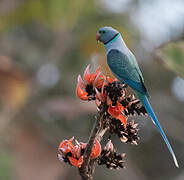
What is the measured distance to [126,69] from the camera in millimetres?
2615

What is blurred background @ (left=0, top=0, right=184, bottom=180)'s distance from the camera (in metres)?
6.12

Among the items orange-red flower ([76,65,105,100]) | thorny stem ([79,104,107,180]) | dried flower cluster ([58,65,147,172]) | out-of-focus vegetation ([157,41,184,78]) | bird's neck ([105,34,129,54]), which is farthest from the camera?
bird's neck ([105,34,129,54])

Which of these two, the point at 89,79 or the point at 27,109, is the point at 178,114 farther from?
the point at 89,79

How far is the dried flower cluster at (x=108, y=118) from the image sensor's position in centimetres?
180

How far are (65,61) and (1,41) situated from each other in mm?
1467

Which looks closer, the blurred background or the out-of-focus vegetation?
the out-of-focus vegetation

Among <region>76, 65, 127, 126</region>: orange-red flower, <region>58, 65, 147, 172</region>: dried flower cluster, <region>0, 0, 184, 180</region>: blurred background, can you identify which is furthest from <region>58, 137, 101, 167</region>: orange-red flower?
<region>0, 0, 184, 180</region>: blurred background

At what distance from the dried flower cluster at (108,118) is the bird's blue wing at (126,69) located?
56 cm

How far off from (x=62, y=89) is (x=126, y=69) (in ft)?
18.6

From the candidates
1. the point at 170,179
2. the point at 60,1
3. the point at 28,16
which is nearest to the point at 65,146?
the point at 60,1

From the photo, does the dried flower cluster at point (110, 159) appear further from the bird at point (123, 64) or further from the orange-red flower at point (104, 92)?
the bird at point (123, 64)

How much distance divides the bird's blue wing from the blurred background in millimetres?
2396

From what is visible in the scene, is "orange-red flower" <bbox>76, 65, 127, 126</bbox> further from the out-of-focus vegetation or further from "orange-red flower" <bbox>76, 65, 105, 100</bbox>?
Result: the out-of-focus vegetation

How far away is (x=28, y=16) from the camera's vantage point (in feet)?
23.6
